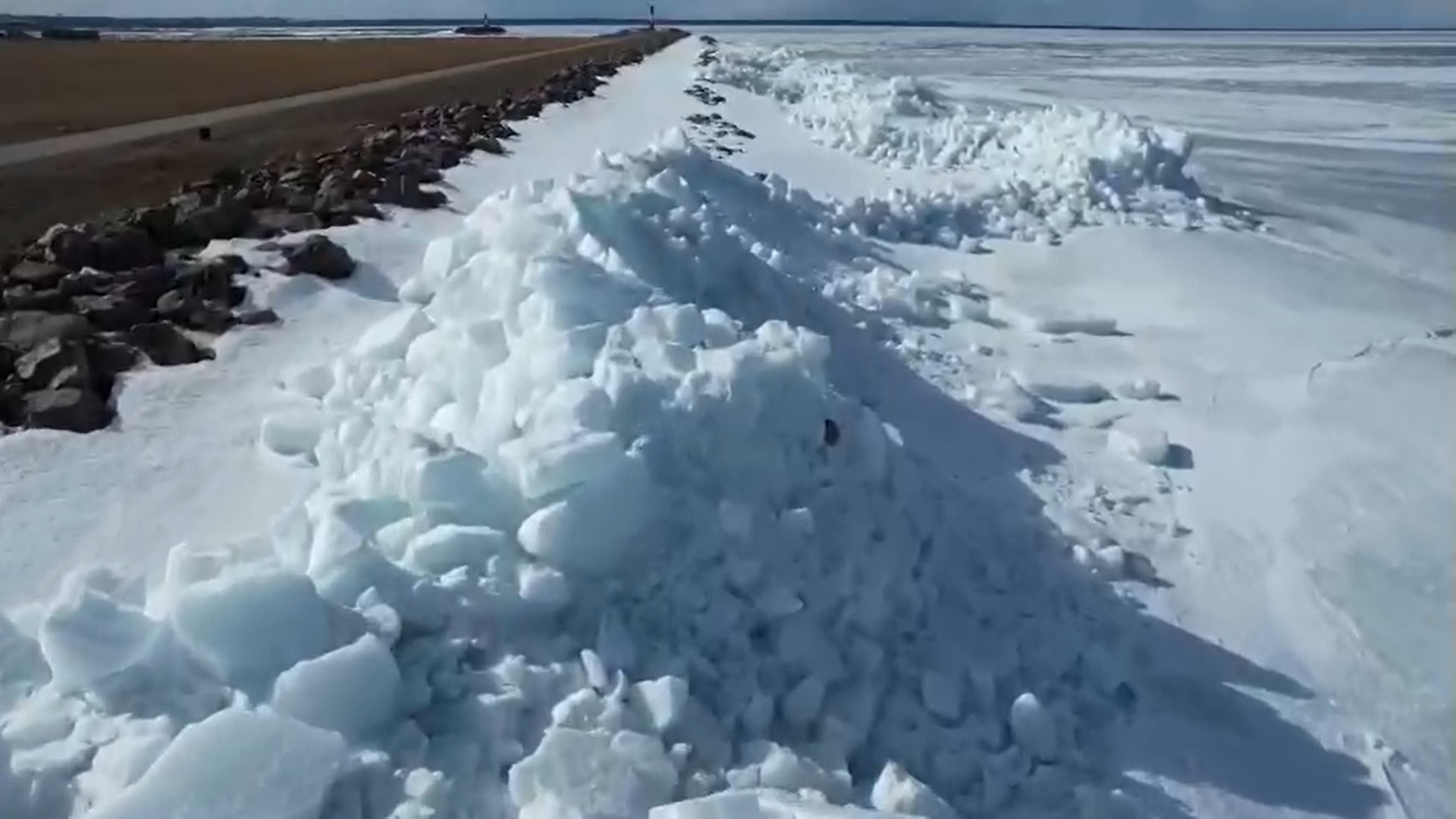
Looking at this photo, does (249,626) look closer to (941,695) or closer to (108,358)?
(941,695)

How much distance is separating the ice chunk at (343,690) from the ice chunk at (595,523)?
22.1 inches

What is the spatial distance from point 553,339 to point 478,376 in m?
0.30

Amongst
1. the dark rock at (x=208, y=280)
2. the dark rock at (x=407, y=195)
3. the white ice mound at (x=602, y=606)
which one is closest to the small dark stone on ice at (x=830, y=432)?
the white ice mound at (x=602, y=606)

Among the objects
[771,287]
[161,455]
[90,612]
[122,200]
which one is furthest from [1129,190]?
[90,612]

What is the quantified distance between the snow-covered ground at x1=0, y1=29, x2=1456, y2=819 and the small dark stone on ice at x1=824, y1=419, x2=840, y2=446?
0.06ft

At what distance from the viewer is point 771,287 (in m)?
6.01

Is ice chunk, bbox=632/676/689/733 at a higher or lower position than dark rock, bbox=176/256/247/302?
higher

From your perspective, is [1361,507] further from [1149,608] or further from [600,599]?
[600,599]

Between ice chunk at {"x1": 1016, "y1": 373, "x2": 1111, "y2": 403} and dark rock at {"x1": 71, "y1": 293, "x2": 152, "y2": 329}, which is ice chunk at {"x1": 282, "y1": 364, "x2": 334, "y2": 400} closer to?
dark rock at {"x1": 71, "y1": 293, "x2": 152, "y2": 329}

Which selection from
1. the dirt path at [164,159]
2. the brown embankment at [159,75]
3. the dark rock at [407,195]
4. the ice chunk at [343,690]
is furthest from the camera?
the brown embankment at [159,75]

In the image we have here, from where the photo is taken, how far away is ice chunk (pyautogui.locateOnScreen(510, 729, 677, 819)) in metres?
2.69

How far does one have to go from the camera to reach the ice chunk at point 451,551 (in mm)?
3291

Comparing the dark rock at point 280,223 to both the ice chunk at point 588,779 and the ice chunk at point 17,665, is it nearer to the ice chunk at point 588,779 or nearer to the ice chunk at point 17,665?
the ice chunk at point 17,665

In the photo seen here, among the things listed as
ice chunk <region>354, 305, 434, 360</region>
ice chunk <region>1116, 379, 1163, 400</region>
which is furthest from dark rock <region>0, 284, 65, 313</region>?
ice chunk <region>1116, 379, 1163, 400</region>
